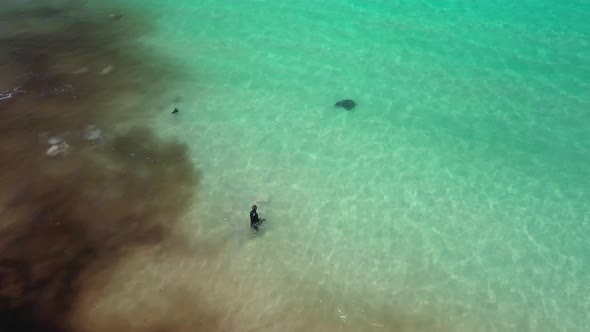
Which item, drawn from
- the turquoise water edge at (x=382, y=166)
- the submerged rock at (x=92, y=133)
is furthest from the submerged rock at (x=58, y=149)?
the turquoise water edge at (x=382, y=166)

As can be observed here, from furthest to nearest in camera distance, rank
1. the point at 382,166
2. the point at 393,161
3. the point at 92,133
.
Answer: the point at 92,133
the point at 393,161
the point at 382,166

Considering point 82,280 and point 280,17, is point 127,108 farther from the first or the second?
point 280,17

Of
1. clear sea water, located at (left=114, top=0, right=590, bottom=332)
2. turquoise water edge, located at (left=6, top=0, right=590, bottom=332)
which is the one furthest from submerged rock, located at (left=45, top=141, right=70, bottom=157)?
clear sea water, located at (left=114, top=0, right=590, bottom=332)

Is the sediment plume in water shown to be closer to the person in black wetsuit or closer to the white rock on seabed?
the white rock on seabed

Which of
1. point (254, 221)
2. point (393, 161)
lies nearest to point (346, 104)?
point (393, 161)

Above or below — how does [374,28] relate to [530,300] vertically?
above

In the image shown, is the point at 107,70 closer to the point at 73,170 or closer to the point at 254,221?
the point at 73,170

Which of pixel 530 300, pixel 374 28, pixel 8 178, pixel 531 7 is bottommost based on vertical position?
pixel 8 178

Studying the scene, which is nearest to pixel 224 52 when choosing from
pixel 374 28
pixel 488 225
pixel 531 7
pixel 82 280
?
pixel 374 28
